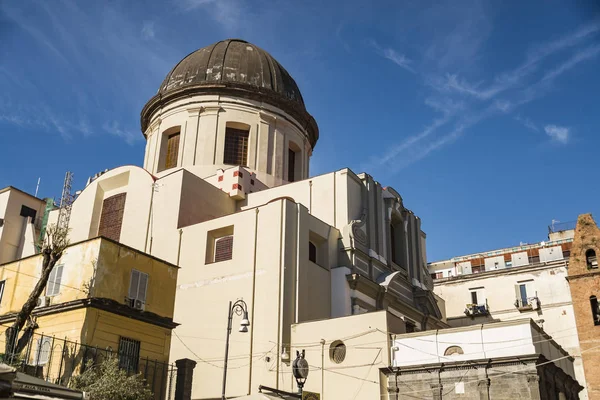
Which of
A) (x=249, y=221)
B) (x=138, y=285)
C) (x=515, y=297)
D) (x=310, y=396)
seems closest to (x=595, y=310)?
(x=515, y=297)

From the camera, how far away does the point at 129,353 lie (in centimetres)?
2408

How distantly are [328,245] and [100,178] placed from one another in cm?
1435

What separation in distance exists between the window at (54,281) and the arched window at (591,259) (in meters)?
30.8

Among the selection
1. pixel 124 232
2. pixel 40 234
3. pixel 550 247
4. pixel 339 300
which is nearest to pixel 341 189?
pixel 339 300

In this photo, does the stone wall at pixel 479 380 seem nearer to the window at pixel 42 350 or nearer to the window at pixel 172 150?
the window at pixel 42 350

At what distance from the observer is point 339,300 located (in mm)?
33812

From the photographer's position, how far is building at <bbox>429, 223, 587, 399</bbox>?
45344mm

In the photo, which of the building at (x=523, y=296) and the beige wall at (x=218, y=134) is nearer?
the beige wall at (x=218, y=134)

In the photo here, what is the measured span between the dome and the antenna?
647 centimetres

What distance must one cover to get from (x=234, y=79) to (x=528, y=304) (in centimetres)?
2433

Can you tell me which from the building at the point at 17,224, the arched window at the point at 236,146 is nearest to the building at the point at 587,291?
the arched window at the point at 236,146

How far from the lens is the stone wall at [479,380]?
25.6 m

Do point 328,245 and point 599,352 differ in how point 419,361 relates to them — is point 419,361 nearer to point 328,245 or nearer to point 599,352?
A: point 328,245

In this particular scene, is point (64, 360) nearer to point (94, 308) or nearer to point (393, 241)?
point (94, 308)
